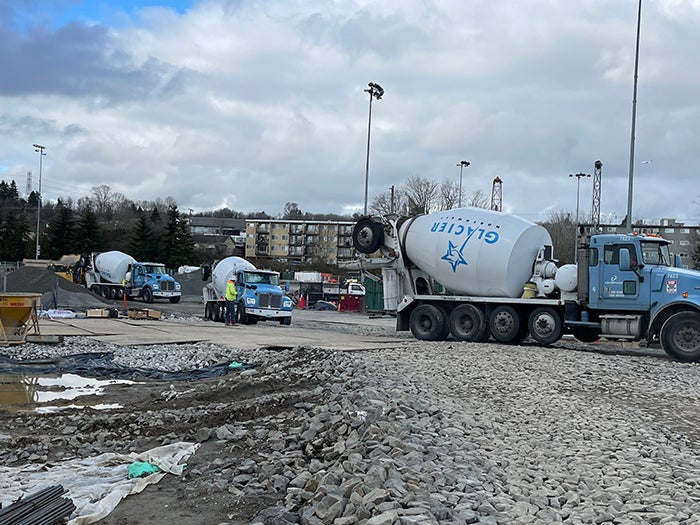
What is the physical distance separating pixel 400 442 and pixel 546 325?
1398 centimetres

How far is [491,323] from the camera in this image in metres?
20.7

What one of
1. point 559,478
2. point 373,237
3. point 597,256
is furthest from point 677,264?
point 559,478

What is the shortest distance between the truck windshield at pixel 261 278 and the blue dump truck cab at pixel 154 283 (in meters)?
18.8

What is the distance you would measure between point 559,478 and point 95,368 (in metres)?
11.0

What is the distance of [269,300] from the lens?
98.7 feet

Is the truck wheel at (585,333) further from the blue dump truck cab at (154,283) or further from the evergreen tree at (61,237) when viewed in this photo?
the evergreen tree at (61,237)

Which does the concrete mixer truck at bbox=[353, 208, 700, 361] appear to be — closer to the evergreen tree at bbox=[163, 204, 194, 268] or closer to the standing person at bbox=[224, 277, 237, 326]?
the standing person at bbox=[224, 277, 237, 326]

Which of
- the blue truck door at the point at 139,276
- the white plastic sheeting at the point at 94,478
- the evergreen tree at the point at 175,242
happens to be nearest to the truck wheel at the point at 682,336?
the white plastic sheeting at the point at 94,478

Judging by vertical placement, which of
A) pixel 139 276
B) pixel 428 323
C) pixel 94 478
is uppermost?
pixel 139 276

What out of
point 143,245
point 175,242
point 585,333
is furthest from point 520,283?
point 143,245

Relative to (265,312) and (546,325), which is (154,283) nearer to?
(265,312)

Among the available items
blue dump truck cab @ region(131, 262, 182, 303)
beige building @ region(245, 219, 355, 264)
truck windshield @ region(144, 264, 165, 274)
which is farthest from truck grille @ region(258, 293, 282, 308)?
beige building @ region(245, 219, 355, 264)

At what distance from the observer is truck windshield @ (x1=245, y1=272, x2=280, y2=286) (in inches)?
1223

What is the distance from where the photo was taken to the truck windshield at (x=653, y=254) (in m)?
18.8
